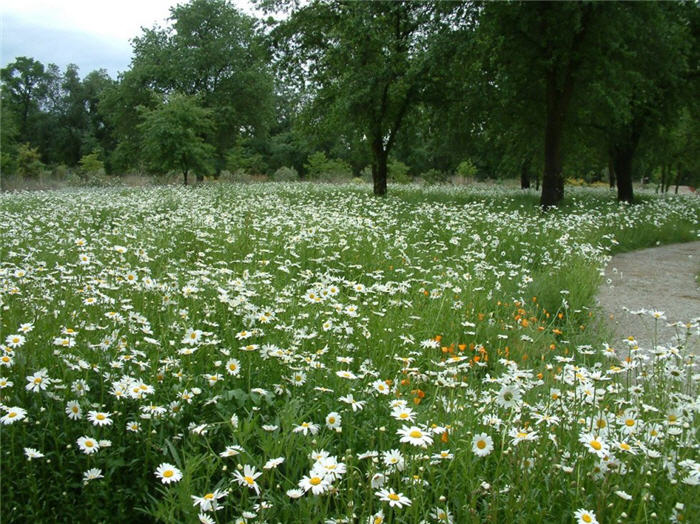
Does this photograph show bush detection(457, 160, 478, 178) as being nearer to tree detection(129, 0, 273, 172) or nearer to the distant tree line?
tree detection(129, 0, 273, 172)

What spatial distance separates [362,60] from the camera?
17844 mm

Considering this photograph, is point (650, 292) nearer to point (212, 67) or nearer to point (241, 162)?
point (212, 67)

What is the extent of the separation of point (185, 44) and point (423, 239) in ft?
135

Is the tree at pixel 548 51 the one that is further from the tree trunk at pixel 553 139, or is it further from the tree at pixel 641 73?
the tree at pixel 641 73

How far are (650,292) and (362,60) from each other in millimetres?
12597

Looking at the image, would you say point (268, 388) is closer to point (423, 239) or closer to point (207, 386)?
point (207, 386)

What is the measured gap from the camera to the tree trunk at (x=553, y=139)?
52.3 feet

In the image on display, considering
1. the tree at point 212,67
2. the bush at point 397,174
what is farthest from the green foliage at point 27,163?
the bush at point 397,174

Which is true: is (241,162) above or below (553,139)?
above

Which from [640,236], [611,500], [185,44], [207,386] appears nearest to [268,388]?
[207,386]

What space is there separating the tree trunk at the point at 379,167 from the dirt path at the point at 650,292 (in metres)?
9.30

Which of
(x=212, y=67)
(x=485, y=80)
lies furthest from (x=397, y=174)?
(x=485, y=80)

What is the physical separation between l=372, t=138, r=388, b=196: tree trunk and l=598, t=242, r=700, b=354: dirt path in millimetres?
9297

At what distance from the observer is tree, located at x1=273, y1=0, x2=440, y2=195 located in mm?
17047
